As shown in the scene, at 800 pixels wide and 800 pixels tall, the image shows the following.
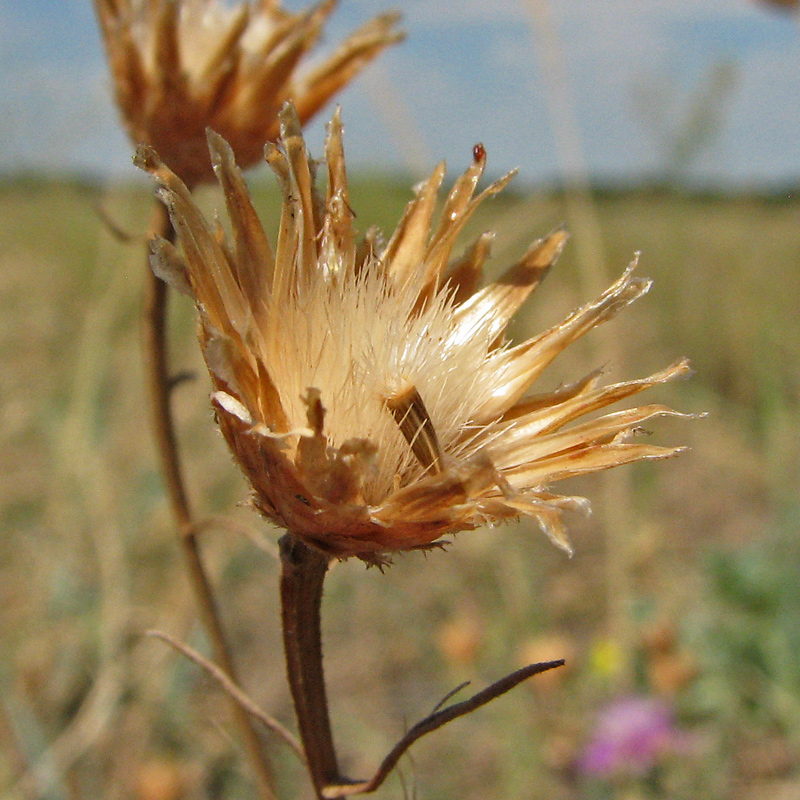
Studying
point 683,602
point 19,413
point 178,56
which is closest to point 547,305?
point 683,602

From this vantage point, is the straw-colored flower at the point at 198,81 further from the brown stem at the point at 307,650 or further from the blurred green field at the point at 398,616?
the brown stem at the point at 307,650

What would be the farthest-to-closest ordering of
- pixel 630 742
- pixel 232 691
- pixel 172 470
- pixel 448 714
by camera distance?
pixel 630 742
pixel 172 470
pixel 232 691
pixel 448 714

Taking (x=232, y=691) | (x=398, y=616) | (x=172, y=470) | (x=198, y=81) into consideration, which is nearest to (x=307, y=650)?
(x=232, y=691)

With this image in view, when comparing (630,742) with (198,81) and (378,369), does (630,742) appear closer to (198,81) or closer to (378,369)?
(378,369)

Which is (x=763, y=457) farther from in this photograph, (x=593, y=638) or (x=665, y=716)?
(x=665, y=716)

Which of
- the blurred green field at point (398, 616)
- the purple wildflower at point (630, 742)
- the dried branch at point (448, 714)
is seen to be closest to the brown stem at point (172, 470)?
the blurred green field at point (398, 616)
